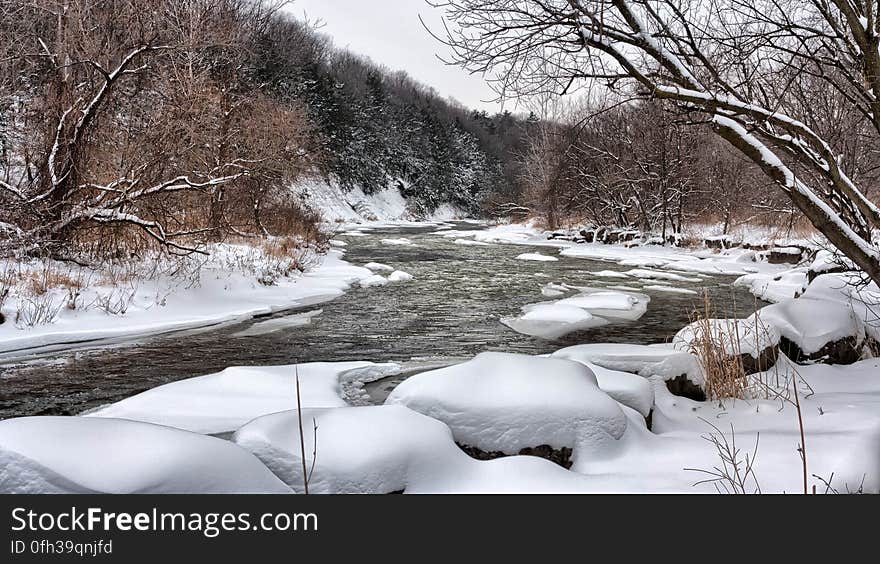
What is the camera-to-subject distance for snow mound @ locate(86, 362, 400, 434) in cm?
443

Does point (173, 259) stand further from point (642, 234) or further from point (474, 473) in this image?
point (642, 234)

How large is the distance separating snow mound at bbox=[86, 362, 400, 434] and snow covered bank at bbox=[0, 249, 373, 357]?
2.76 meters

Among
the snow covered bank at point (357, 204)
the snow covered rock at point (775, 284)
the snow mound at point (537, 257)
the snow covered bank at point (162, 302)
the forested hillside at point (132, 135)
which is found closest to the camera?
the snow covered bank at point (162, 302)

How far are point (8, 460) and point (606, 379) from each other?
3.78 meters

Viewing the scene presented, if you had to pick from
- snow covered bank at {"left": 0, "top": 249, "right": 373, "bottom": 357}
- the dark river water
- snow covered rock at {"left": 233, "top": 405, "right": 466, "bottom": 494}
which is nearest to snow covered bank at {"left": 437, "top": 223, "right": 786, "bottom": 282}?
the dark river water

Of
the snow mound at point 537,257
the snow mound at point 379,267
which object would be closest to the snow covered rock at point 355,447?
the snow mound at point 379,267

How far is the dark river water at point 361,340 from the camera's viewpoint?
216 inches

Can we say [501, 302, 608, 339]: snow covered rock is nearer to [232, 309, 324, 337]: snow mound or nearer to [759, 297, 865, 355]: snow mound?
[759, 297, 865, 355]: snow mound

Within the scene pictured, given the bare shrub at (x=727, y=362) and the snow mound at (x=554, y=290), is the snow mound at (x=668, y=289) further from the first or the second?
the bare shrub at (x=727, y=362)

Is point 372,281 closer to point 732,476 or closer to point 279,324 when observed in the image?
point 279,324

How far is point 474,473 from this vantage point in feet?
10.4

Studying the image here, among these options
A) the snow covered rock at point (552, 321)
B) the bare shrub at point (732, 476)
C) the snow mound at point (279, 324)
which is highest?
the bare shrub at point (732, 476)

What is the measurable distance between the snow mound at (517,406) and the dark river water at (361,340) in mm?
1518

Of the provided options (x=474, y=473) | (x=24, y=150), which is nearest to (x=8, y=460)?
(x=474, y=473)
